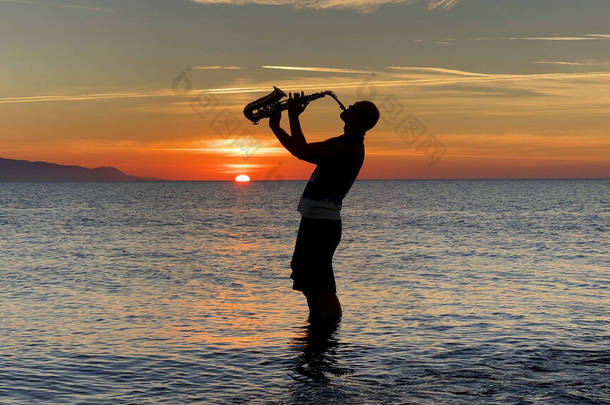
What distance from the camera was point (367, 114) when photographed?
26.8ft

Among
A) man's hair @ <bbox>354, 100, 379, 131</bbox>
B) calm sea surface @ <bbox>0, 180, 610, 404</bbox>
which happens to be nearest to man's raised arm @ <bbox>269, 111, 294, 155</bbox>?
Answer: man's hair @ <bbox>354, 100, 379, 131</bbox>

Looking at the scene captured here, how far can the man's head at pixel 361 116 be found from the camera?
26.8 ft

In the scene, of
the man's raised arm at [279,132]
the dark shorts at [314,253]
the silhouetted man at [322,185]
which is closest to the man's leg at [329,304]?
the silhouetted man at [322,185]

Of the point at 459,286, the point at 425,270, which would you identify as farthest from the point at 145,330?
the point at 425,270

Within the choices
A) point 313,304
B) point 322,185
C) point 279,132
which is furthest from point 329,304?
point 279,132

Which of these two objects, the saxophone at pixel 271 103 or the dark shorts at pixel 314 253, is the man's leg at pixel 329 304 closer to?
the dark shorts at pixel 314 253

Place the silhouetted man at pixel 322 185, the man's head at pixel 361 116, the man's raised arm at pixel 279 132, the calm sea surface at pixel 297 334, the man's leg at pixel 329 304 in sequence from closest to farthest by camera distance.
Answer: the calm sea surface at pixel 297 334 → the man's raised arm at pixel 279 132 → the silhouetted man at pixel 322 185 → the man's head at pixel 361 116 → the man's leg at pixel 329 304

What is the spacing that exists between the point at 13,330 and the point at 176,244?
59.3 ft

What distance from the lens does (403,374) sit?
734cm

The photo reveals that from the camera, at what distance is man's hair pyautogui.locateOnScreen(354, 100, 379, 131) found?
8.16 m

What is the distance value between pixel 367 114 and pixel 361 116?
73 millimetres

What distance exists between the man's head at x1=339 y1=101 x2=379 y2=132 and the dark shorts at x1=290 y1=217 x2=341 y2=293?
111 cm

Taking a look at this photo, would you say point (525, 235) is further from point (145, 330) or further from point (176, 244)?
point (145, 330)

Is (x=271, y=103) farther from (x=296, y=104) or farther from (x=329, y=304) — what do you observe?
(x=329, y=304)
